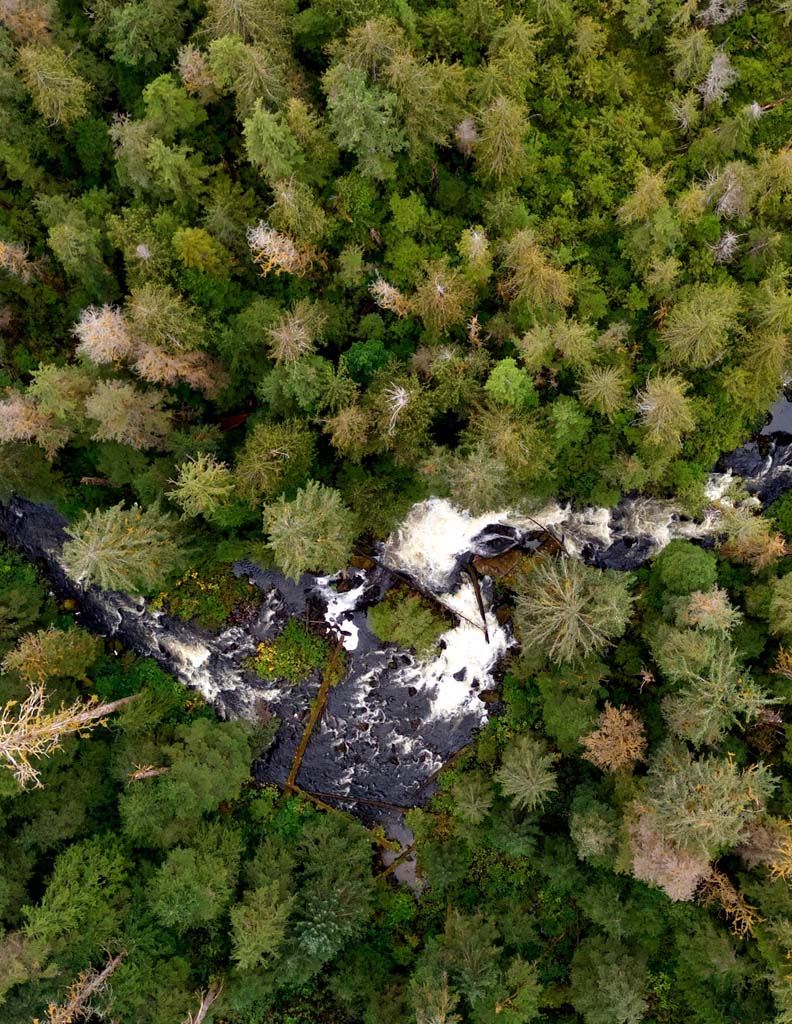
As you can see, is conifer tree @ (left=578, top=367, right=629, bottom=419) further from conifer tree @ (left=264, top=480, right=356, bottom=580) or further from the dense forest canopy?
conifer tree @ (left=264, top=480, right=356, bottom=580)

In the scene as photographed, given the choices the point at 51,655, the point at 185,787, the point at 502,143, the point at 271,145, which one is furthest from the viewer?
the point at 51,655

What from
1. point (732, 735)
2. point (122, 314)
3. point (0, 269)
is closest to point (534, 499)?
point (732, 735)

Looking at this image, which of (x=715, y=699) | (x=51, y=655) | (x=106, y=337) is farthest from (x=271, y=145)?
(x=715, y=699)

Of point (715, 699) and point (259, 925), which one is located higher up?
point (715, 699)

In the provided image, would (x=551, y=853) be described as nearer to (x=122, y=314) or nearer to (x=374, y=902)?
(x=374, y=902)

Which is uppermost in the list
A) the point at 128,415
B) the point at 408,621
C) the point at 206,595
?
the point at 128,415

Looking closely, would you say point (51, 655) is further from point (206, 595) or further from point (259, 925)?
point (259, 925)

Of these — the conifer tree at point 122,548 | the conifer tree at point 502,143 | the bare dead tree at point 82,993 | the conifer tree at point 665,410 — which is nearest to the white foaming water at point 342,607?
the conifer tree at point 122,548
